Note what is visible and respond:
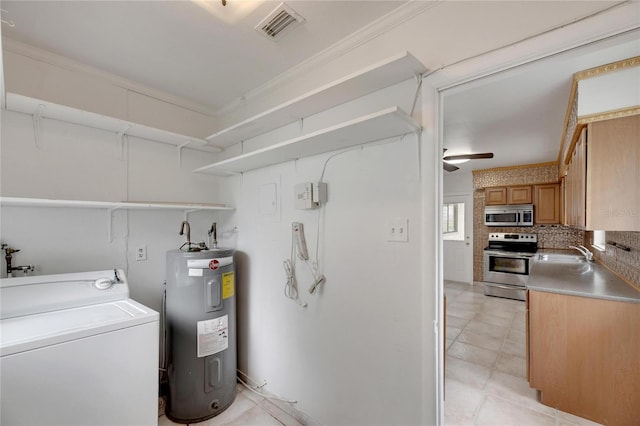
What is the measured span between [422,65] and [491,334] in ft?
11.4

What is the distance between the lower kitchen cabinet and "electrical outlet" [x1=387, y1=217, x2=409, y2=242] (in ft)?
5.19

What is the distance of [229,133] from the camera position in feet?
7.09

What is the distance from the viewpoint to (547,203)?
191 inches

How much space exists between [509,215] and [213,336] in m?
5.56

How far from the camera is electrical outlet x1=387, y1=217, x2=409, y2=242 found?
4.60 feet

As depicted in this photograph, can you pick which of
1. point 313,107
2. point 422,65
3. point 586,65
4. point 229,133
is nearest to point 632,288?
point 586,65

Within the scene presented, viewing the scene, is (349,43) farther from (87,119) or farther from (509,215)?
(509,215)

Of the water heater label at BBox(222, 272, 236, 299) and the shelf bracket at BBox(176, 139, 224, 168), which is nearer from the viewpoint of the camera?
the water heater label at BBox(222, 272, 236, 299)

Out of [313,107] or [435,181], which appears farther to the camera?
[313,107]

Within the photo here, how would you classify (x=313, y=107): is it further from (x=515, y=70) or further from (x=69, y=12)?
(x=69, y=12)

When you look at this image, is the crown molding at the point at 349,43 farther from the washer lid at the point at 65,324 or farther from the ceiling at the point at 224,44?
the washer lid at the point at 65,324

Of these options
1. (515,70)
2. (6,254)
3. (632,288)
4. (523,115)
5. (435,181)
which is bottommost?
(632,288)

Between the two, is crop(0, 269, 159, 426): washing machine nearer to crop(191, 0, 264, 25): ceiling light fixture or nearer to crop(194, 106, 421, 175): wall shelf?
crop(194, 106, 421, 175): wall shelf

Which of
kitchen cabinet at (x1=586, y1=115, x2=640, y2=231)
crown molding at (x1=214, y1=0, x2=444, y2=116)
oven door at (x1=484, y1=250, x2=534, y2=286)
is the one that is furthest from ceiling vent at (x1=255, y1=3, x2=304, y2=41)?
oven door at (x1=484, y1=250, x2=534, y2=286)
